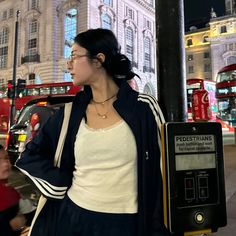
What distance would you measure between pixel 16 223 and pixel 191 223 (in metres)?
1.62

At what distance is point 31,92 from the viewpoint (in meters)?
22.5

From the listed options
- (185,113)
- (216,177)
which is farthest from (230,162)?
(216,177)

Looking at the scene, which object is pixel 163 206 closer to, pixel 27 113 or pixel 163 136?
pixel 163 136

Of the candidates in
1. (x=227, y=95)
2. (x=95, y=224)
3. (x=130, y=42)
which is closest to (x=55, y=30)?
(x=130, y=42)

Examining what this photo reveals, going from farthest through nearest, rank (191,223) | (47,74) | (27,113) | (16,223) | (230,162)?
(47,74) → (230,162) → (27,113) → (16,223) → (191,223)

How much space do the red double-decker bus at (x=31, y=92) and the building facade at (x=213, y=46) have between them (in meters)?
43.6

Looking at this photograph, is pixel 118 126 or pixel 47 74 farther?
pixel 47 74

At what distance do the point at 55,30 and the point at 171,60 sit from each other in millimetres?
38409

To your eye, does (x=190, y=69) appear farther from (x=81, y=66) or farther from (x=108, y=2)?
(x=81, y=66)

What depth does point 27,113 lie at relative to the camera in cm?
700

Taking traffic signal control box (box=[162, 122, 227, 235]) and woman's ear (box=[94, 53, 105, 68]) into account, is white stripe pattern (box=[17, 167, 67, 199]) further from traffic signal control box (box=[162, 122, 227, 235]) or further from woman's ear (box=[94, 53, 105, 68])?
woman's ear (box=[94, 53, 105, 68])

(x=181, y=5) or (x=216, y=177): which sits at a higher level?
(x=181, y=5)

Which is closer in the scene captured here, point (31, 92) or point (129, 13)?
point (31, 92)

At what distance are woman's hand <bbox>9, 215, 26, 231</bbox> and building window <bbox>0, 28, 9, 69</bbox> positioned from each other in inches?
1727
